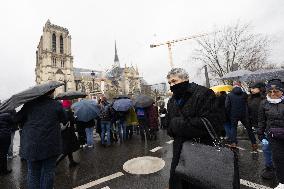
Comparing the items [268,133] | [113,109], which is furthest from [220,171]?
[113,109]

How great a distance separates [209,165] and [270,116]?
224 centimetres

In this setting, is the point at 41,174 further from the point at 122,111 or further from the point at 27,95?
the point at 122,111

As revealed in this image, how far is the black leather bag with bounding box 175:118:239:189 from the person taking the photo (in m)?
2.31

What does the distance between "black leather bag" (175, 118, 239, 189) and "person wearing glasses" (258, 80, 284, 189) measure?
186 centimetres

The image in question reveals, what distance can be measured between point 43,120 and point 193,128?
2.48m

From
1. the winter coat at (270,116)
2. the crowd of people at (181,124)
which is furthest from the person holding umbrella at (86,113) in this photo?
the winter coat at (270,116)

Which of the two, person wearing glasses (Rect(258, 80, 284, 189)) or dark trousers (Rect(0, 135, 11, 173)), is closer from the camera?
person wearing glasses (Rect(258, 80, 284, 189))

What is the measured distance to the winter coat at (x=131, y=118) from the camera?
10.3 meters

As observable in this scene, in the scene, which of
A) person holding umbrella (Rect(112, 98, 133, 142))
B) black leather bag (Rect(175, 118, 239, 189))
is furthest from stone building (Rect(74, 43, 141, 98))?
black leather bag (Rect(175, 118, 239, 189))

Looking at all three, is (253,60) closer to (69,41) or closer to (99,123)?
(99,123)

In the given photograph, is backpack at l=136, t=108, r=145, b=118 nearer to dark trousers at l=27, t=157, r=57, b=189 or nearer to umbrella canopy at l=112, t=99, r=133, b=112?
umbrella canopy at l=112, t=99, r=133, b=112

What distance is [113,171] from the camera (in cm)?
595

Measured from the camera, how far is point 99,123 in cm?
1016

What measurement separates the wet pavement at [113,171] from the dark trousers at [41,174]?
1.23 m
